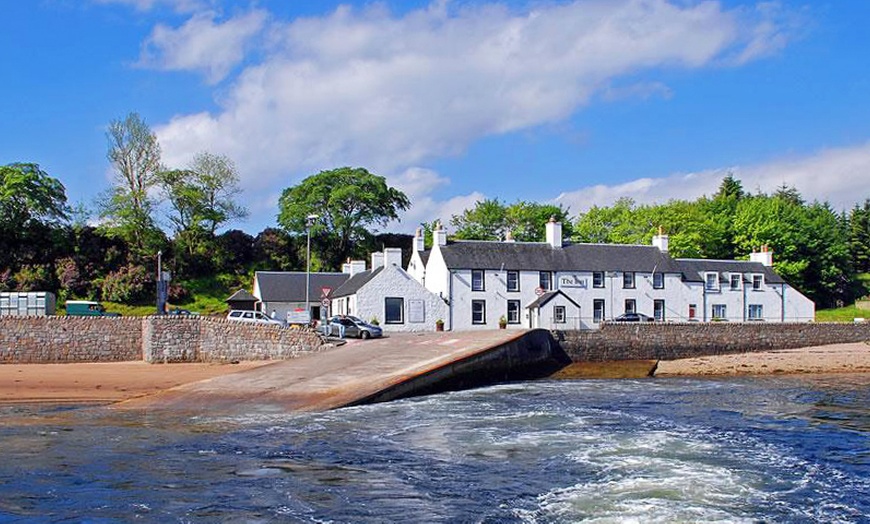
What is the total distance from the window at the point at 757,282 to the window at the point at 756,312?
1.29 meters

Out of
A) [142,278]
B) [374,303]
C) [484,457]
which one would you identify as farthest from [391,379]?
[142,278]

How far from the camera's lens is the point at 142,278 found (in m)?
58.1

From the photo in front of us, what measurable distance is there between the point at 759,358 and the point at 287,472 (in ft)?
→ 112

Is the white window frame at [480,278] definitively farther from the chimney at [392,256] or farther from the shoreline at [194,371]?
the shoreline at [194,371]

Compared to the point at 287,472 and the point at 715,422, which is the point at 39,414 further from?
the point at 715,422

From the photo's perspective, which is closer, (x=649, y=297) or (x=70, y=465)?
(x=70, y=465)

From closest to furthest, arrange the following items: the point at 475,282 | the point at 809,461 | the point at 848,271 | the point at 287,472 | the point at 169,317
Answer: the point at 287,472, the point at 809,461, the point at 169,317, the point at 475,282, the point at 848,271

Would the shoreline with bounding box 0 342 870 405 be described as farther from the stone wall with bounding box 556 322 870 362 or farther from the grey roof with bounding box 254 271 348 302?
the grey roof with bounding box 254 271 348 302

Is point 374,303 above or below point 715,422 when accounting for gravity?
above

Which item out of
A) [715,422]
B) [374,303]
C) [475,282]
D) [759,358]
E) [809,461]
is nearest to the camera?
[809,461]

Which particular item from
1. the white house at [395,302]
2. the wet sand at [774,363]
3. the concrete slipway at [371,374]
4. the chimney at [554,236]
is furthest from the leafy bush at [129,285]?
the wet sand at [774,363]

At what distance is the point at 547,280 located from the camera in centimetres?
5131

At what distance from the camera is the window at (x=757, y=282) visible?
5700 centimetres

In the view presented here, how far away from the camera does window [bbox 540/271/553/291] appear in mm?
51219
